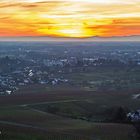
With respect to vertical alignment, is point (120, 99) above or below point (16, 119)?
below

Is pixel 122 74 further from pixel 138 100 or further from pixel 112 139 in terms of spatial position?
pixel 112 139

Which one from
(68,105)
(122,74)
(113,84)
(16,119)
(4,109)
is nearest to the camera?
(16,119)

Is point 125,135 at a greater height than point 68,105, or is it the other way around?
point 125,135

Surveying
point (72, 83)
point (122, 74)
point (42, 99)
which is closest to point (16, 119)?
point (42, 99)

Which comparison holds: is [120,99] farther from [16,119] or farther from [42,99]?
[16,119]

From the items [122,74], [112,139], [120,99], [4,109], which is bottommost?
[122,74]

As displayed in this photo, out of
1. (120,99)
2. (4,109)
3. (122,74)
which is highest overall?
(4,109)

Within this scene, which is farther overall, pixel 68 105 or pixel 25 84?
pixel 25 84

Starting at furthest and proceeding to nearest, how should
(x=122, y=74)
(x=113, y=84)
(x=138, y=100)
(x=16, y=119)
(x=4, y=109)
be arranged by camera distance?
(x=122, y=74) < (x=113, y=84) < (x=138, y=100) < (x=4, y=109) < (x=16, y=119)

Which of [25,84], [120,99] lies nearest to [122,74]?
[25,84]
